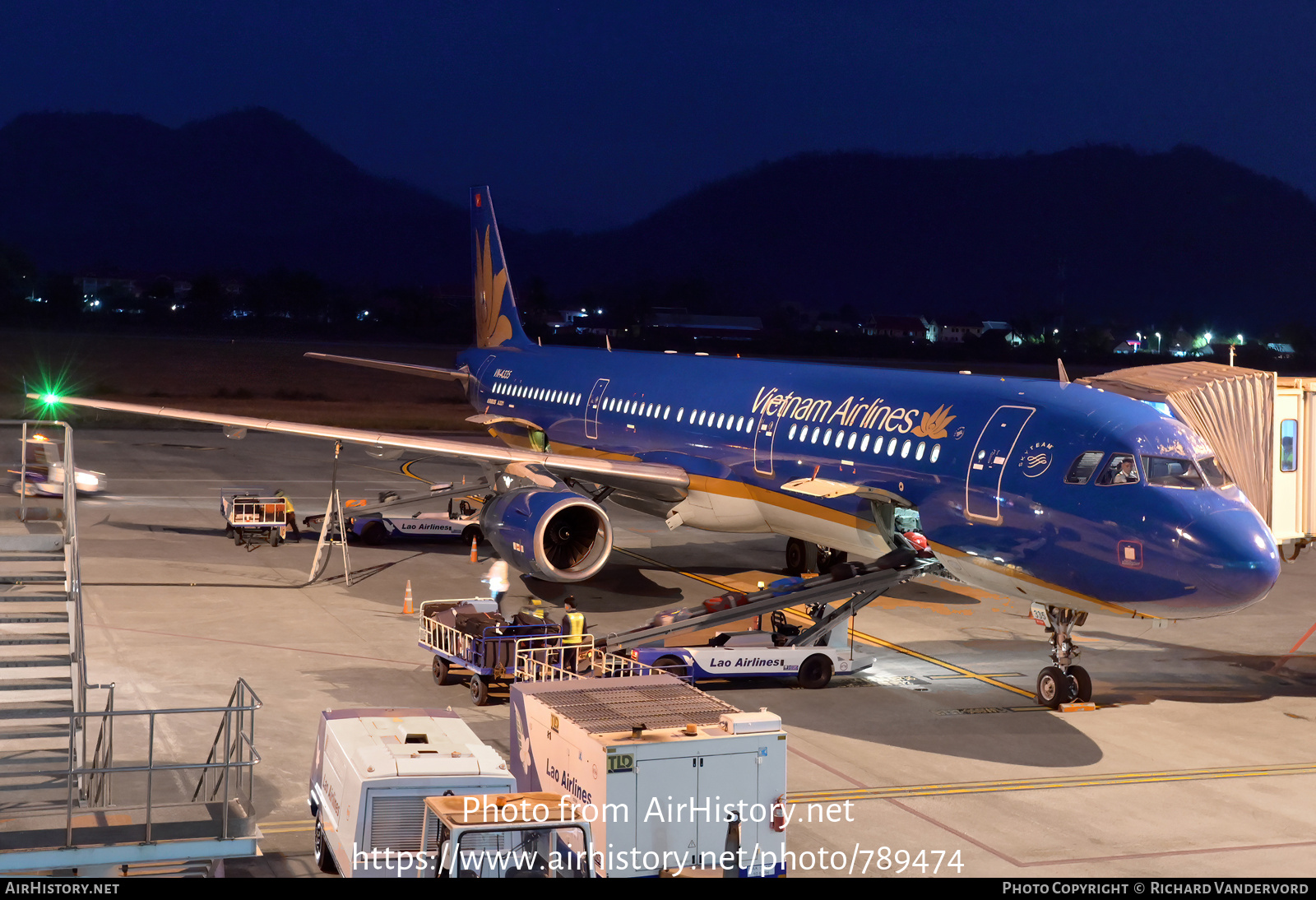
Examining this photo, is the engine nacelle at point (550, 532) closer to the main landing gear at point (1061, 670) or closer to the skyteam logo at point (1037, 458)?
the main landing gear at point (1061, 670)

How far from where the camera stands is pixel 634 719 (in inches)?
492

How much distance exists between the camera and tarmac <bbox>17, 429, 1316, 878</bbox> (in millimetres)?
13461

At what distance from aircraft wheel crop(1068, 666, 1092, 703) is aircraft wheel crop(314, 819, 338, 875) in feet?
36.7

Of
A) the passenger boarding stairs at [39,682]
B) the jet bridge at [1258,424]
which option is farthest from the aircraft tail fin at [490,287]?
the passenger boarding stairs at [39,682]

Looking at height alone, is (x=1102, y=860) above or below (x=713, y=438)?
below

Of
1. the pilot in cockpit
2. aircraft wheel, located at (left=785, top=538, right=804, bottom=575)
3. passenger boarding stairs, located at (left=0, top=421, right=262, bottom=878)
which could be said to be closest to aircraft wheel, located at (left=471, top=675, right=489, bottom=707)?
passenger boarding stairs, located at (left=0, top=421, right=262, bottom=878)

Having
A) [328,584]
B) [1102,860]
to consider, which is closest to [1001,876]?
[1102,860]

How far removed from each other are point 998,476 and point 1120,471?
174cm

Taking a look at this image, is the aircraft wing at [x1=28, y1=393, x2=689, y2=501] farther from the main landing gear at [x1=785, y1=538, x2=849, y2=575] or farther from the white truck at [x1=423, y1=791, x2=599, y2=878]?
the white truck at [x1=423, y1=791, x2=599, y2=878]

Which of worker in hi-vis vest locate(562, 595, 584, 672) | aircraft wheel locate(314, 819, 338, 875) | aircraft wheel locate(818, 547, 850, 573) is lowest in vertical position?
aircraft wheel locate(314, 819, 338, 875)

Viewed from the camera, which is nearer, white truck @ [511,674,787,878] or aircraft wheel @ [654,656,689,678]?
white truck @ [511,674,787,878]

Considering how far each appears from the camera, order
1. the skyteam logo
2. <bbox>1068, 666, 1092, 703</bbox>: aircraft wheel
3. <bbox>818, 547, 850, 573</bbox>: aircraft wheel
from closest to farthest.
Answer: the skyteam logo → <bbox>1068, 666, 1092, 703</bbox>: aircraft wheel → <bbox>818, 547, 850, 573</bbox>: aircraft wheel

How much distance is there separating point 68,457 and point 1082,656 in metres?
16.4

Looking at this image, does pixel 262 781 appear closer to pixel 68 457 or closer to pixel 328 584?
pixel 68 457
